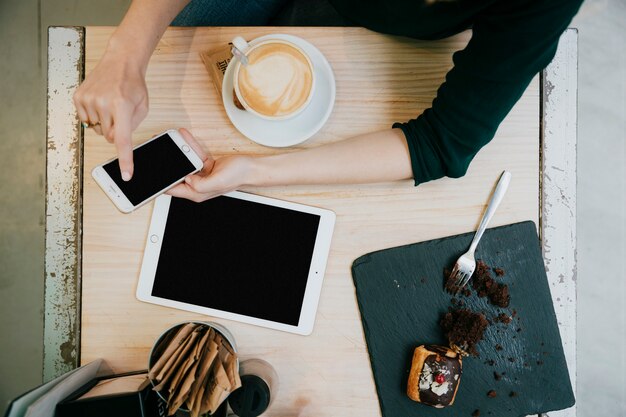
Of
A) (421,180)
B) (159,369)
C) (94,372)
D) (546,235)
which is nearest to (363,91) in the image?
(421,180)

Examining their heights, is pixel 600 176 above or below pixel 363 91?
below

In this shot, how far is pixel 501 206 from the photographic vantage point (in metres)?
0.86

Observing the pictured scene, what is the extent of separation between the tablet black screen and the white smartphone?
52 mm

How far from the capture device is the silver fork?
2.75 feet

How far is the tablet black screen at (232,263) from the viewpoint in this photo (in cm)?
85

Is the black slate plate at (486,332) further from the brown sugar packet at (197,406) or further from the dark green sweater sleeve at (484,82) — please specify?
Result: the brown sugar packet at (197,406)

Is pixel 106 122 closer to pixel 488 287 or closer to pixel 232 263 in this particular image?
pixel 232 263

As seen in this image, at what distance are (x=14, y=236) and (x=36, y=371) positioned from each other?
19.6 inches

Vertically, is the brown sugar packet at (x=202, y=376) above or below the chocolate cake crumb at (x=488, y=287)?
above

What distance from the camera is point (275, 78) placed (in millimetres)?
745

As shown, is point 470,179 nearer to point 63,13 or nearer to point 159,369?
point 159,369

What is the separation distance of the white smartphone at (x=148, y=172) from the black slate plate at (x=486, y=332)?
1.27ft

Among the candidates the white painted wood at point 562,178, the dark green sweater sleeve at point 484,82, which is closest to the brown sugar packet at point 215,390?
the dark green sweater sleeve at point 484,82

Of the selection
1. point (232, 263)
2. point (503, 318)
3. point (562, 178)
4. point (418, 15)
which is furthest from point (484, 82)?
point (232, 263)
